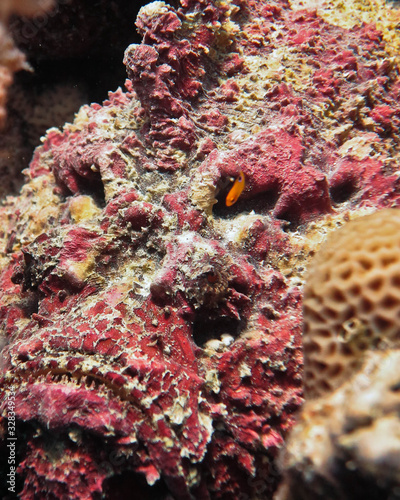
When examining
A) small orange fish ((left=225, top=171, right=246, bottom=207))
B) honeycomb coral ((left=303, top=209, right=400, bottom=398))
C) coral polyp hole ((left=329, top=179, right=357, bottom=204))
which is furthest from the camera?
coral polyp hole ((left=329, top=179, right=357, bottom=204))

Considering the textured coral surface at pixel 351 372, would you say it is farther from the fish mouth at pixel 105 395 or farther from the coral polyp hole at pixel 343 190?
the coral polyp hole at pixel 343 190

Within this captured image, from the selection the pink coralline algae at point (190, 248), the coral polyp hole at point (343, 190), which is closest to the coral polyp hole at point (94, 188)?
the pink coralline algae at point (190, 248)

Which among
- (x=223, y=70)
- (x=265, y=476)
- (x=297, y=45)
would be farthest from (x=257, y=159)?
(x=265, y=476)

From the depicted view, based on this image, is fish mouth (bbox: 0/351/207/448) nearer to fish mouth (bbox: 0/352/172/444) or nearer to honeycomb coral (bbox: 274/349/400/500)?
fish mouth (bbox: 0/352/172/444)

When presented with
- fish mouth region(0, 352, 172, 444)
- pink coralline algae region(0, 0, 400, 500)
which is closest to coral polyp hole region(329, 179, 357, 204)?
pink coralline algae region(0, 0, 400, 500)

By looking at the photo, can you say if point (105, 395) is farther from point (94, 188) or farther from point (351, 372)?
point (94, 188)
